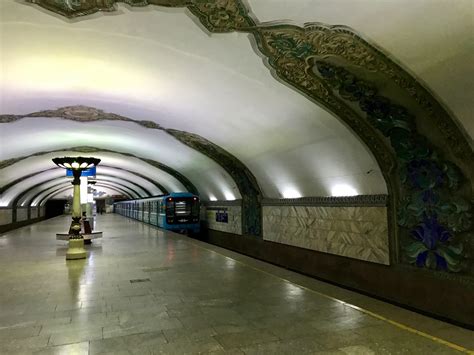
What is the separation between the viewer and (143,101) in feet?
26.8

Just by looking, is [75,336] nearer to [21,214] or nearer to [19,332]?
[19,332]

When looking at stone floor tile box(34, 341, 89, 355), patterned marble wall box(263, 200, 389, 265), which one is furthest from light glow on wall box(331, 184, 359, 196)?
stone floor tile box(34, 341, 89, 355)

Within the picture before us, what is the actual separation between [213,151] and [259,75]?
6.03 m

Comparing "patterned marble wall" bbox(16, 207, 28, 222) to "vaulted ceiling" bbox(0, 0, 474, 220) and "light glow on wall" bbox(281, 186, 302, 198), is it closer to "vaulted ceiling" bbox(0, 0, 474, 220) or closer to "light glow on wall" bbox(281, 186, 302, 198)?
"vaulted ceiling" bbox(0, 0, 474, 220)

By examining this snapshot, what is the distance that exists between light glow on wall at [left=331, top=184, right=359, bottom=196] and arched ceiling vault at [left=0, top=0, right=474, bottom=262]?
62 millimetres

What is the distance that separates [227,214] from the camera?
50.5 feet

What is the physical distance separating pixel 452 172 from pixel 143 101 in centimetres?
597

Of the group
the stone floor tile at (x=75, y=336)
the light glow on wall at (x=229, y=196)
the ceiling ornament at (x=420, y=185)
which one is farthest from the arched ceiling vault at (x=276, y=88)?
the light glow on wall at (x=229, y=196)

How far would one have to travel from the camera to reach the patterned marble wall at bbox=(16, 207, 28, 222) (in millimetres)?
24737

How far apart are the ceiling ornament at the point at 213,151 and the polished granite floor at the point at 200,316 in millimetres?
3843

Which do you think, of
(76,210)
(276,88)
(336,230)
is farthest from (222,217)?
(276,88)

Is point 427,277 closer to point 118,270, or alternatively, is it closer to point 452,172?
point 452,172

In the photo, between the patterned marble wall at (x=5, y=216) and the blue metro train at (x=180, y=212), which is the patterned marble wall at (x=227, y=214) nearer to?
the blue metro train at (x=180, y=212)

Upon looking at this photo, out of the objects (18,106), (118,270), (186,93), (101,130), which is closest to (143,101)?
(186,93)
